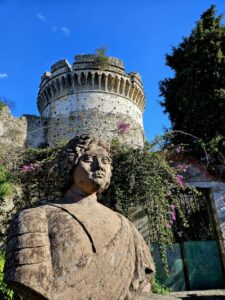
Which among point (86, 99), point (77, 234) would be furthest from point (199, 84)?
point (77, 234)

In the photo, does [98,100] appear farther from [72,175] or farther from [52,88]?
[72,175]

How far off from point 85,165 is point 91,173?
6 centimetres

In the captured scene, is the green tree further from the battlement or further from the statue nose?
the statue nose

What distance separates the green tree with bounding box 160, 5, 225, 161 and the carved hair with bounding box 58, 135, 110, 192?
28.1 feet

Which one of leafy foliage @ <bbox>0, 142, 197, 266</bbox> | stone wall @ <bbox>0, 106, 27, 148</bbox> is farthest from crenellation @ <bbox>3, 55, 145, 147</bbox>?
leafy foliage @ <bbox>0, 142, 197, 266</bbox>

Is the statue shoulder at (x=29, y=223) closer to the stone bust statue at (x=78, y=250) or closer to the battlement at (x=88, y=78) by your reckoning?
the stone bust statue at (x=78, y=250)

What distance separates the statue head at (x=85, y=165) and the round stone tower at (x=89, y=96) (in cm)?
1770

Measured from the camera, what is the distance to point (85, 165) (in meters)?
1.96

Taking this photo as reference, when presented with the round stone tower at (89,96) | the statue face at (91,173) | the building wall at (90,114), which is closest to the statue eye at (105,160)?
the statue face at (91,173)

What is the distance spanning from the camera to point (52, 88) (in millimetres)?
21484

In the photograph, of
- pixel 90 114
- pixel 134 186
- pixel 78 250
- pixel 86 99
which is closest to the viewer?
pixel 78 250

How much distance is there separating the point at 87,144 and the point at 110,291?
2.78ft

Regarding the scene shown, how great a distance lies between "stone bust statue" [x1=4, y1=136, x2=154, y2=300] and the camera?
149 cm

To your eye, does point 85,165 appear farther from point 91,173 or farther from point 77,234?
point 77,234
